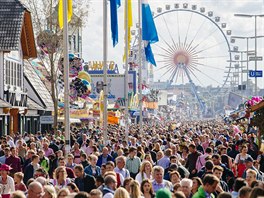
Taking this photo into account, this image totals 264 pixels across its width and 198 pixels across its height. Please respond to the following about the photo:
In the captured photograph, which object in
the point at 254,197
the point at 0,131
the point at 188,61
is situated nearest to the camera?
the point at 254,197

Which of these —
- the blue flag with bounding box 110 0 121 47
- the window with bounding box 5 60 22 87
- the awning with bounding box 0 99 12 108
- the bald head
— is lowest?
the bald head

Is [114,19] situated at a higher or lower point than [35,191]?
higher

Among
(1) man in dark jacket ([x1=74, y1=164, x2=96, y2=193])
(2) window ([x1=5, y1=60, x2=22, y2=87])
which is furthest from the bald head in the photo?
(2) window ([x1=5, y1=60, x2=22, y2=87])

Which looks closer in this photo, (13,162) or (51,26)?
(13,162)

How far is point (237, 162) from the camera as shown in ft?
59.4

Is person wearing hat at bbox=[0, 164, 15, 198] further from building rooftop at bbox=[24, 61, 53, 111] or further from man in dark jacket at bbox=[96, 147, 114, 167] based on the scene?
building rooftop at bbox=[24, 61, 53, 111]

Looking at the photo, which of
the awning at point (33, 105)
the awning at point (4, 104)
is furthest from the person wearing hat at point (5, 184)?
the awning at point (33, 105)

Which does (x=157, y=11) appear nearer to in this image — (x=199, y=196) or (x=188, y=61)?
(x=188, y=61)

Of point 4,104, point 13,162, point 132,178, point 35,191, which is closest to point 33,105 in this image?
point 4,104

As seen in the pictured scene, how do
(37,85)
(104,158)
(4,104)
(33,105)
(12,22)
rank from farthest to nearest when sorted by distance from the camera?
(37,85), (33,105), (12,22), (4,104), (104,158)

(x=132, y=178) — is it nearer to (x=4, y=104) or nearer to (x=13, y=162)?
(x=13, y=162)

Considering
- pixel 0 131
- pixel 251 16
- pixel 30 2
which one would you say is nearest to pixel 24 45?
pixel 30 2

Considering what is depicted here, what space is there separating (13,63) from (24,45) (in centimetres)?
242

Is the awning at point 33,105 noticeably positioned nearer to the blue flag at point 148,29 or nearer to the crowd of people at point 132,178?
the blue flag at point 148,29
